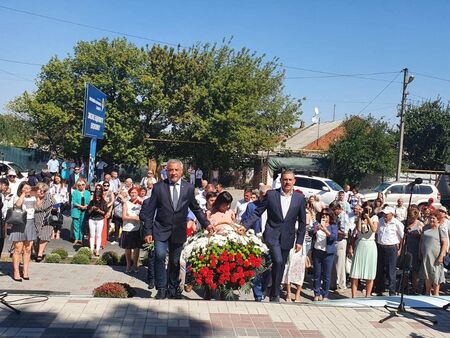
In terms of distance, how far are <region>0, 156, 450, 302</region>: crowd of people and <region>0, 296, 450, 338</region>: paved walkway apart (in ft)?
2.81

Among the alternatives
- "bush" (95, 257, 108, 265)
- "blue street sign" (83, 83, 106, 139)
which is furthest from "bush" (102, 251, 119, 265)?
"blue street sign" (83, 83, 106, 139)

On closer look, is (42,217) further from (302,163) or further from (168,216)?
(302,163)

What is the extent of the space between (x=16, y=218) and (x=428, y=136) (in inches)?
1570

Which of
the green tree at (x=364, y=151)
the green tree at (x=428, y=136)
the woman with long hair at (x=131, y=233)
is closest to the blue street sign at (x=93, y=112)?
the woman with long hair at (x=131, y=233)

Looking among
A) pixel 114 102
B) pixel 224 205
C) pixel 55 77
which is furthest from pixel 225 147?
pixel 224 205

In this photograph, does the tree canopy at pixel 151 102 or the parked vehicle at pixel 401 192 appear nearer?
the parked vehicle at pixel 401 192

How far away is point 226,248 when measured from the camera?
603 cm

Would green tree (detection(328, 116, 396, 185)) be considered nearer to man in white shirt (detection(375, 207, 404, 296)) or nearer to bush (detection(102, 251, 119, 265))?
man in white shirt (detection(375, 207, 404, 296))

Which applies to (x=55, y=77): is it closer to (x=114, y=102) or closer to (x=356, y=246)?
(x=114, y=102)

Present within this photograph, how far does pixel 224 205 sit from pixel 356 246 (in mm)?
3114

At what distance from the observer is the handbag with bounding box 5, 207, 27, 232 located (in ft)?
26.0

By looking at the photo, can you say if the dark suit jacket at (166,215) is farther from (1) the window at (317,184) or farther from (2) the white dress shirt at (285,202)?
(1) the window at (317,184)

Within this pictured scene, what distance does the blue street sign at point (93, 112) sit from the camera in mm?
17297

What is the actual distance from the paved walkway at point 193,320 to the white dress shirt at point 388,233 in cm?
246
